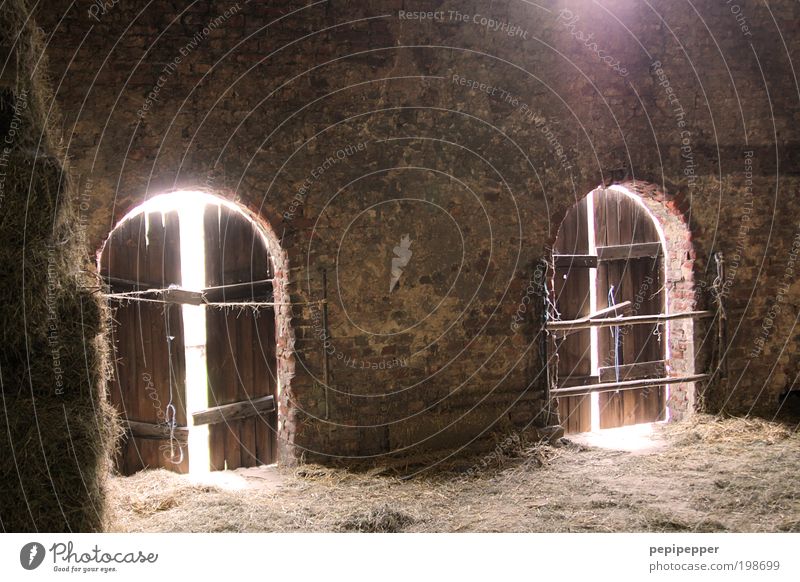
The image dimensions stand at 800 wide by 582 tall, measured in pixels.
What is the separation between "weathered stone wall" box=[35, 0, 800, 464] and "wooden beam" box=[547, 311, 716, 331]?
0.26 meters

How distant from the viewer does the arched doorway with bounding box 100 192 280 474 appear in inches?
207

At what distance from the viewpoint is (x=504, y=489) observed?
16.5 feet

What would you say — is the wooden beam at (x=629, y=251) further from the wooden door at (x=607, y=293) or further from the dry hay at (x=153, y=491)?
the dry hay at (x=153, y=491)

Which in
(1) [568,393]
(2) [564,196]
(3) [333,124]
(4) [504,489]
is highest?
(3) [333,124]

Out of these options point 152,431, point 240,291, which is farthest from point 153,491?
point 240,291

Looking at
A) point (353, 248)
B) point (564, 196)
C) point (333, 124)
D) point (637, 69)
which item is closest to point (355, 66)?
point (333, 124)

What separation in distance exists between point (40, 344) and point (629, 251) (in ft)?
16.3

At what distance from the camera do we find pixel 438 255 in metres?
5.58

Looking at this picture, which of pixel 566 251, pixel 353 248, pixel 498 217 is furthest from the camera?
pixel 566 251

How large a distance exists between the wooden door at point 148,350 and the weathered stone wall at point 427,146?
0.46m

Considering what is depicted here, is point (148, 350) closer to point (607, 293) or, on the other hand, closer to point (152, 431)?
point (152, 431)

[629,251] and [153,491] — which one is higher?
[629,251]
